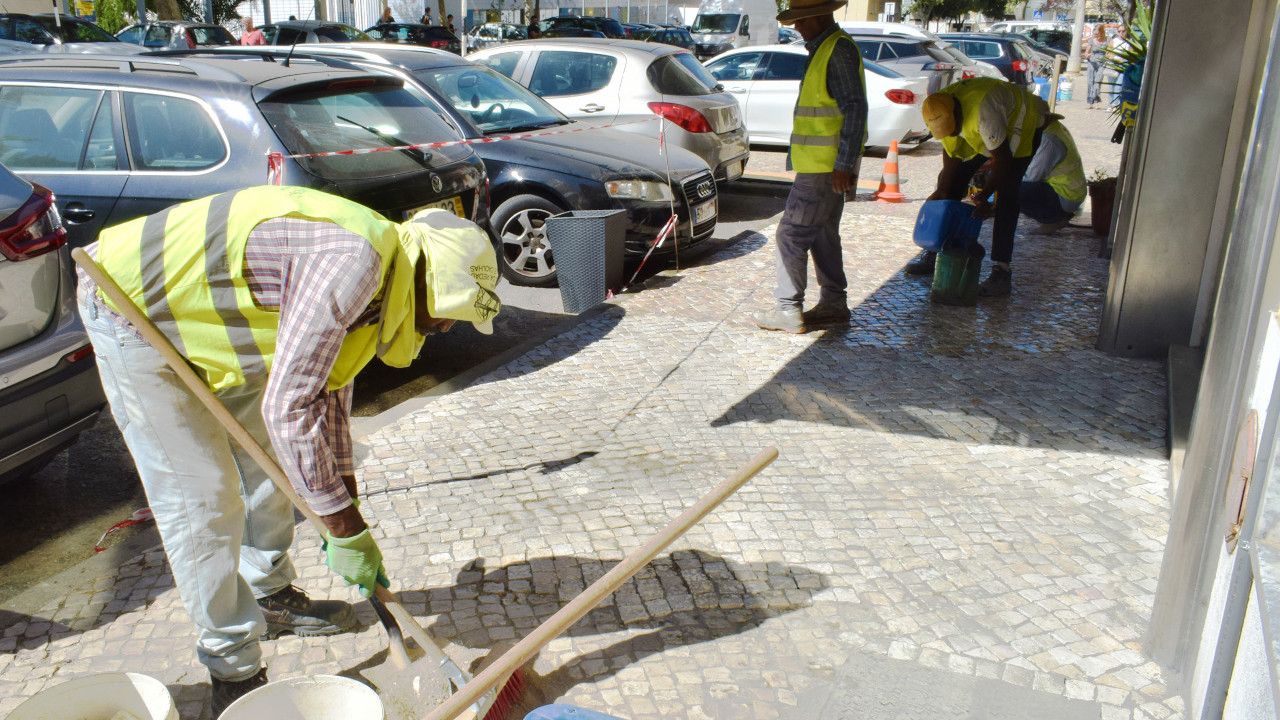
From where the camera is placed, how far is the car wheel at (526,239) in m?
7.09

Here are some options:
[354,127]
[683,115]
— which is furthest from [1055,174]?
[354,127]

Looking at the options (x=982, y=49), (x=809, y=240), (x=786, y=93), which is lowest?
(x=809, y=240)

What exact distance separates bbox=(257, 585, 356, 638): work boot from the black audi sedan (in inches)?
161

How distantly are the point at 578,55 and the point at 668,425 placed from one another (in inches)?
230

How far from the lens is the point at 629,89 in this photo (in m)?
9.26

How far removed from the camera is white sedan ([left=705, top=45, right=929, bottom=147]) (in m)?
13.1

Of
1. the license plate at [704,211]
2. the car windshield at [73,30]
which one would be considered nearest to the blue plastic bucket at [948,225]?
the license plate at [704,211]

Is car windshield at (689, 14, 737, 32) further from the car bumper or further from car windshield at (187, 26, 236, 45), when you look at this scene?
the car bumper

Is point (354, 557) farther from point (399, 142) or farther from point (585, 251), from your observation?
point (585, 251)

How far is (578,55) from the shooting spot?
9539 millimetres

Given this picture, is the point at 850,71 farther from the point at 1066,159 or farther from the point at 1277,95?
the point at 1277,95

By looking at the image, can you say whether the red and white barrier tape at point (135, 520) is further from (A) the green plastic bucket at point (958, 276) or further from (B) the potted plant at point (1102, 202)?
(B) the potted plant at point (1102, 202)

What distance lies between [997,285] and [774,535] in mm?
4000

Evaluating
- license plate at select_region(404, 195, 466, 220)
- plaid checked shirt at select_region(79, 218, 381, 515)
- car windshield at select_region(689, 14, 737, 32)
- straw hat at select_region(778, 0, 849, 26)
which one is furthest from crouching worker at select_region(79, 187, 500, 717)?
car windshield at select_region(689, 14, 737, 32)
